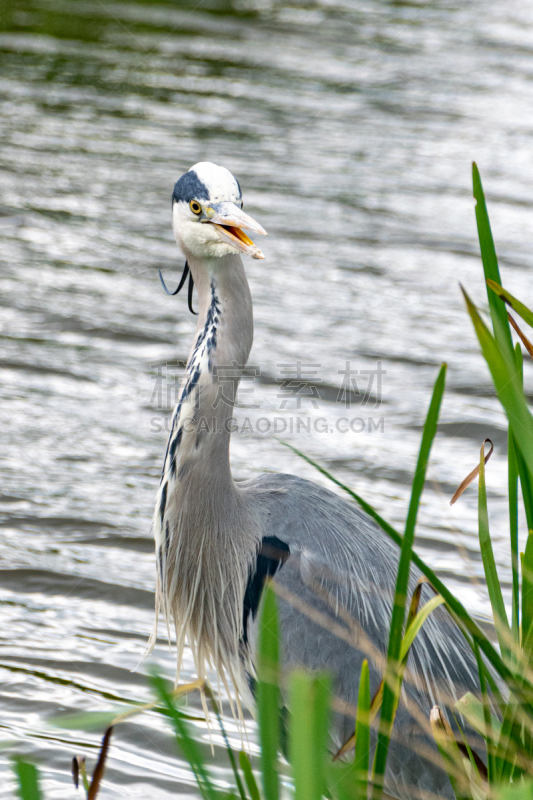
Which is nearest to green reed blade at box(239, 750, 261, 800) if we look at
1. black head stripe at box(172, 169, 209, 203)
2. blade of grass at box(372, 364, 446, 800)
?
blade of grass at box(372, 364, 446, 800)

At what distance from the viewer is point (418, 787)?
9.06 feet

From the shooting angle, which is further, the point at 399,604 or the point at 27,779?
the point at 399,604

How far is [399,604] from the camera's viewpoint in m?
1.48

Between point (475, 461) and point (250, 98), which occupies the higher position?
point (250, 98)

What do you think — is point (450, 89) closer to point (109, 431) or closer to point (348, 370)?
point (348, 370)

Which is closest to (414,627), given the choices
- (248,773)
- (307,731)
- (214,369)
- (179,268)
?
(248,773)

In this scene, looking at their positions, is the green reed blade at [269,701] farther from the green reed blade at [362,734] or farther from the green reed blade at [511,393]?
the green reed blade at [511,393]

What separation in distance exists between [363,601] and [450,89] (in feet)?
30.9

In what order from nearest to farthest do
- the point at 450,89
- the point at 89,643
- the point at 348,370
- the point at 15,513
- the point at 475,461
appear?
the point at 89,643 → the point at 15,513 → the point at 475,461 → the point at 348,370 → the point at 450,89

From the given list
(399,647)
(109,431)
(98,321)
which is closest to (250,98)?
(98,321)

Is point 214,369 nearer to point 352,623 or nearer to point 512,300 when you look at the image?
point 352,623

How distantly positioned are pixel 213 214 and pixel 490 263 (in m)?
1.24

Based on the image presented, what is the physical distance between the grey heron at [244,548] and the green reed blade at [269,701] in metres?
1.46

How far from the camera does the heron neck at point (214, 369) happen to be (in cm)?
283
